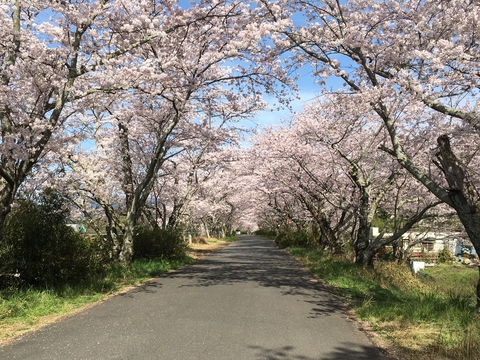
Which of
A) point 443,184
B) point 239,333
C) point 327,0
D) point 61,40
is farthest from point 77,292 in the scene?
point 443,184

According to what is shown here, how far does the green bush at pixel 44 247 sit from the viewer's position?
819cm

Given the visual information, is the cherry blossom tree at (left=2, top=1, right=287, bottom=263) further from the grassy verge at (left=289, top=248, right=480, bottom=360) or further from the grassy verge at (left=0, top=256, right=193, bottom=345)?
the grassy verge at (left=289, top=248, right=480, bottom=360)

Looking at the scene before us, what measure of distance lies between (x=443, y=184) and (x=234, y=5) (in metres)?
9.65

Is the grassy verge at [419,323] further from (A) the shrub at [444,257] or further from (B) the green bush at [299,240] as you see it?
(A) the shrub at [444,257]

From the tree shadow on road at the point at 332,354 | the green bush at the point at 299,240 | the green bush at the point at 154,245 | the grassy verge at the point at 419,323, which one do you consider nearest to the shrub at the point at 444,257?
the green bush at the point at 299,240

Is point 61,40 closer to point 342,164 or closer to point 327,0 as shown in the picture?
point 327,0

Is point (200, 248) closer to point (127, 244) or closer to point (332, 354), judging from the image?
point (127, 244)

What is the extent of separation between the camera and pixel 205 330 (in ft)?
19.3

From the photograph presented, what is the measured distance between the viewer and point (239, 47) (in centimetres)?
1011

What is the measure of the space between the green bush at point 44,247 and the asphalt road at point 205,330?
4.49 feet

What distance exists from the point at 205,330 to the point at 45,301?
366cm

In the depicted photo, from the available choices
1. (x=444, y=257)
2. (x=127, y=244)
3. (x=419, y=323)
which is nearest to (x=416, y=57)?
(x=419, y=323)

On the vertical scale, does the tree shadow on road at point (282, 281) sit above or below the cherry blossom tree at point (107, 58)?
below

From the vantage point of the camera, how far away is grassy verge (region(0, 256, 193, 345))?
632 centimetres
